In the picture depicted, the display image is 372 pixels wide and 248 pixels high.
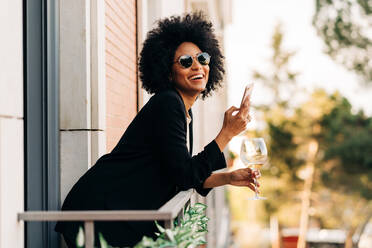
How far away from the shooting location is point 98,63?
126 inches

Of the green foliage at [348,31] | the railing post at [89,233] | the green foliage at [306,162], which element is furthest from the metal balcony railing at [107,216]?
the green foliage at [306,162]

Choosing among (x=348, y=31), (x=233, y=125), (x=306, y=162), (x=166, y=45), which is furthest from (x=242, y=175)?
(x=306, y=162)

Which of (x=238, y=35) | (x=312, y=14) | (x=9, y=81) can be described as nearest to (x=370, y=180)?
(x=312, y=14)

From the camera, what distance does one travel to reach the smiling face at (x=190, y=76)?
9.20 feet

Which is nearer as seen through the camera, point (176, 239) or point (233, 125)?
point (176, 239)

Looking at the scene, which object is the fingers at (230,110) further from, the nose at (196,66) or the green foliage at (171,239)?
the green foliage at (171,239)

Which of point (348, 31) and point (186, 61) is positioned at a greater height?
point (348, 31)

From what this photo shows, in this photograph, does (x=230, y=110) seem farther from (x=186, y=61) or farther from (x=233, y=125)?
(x=186, y=61)

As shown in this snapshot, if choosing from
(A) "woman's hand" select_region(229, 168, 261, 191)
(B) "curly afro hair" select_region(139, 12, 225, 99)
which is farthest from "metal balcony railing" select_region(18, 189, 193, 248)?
(B) "curly afro hair" select_region(139, 12, 225, 99)

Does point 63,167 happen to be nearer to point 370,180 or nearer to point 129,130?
point 129,130

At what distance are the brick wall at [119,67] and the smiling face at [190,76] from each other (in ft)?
3.58

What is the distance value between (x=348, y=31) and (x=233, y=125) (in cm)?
2196

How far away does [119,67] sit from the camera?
437 centimetres

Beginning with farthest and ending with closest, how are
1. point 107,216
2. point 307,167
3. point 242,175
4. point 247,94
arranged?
point 307,167
point 247,94
point 242,175
point 107,216
